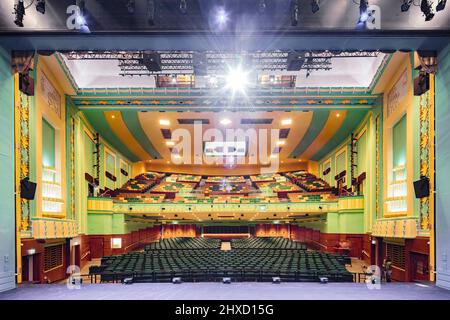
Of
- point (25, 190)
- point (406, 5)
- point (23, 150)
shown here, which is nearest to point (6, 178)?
point (25, 190)

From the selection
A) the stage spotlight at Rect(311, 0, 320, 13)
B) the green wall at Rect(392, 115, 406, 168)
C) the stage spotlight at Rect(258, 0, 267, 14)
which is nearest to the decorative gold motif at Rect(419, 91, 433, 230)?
the green wall at Rect(392, 115, 406, 168)

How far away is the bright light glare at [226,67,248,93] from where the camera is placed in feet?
44.6

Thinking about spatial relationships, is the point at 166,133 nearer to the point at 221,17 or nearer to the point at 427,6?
the point at 221,17

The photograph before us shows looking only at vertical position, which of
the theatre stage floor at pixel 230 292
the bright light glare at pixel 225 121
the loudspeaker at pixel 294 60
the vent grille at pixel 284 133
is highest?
the loudspeaker at pixel 294 60

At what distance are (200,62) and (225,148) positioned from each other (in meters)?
12.3

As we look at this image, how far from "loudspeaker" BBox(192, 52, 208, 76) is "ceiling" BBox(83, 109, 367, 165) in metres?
5.54

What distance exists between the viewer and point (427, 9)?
20.5ft

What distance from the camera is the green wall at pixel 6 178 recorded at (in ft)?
25.1

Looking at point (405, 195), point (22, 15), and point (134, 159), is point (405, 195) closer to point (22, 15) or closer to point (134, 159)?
point (22, 15)

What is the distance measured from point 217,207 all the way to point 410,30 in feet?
59.1

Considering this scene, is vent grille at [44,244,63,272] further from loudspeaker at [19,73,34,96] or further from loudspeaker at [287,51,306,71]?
loudspeaker at [287,51,306,71]

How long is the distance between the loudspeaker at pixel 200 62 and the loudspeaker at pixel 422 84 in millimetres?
6548

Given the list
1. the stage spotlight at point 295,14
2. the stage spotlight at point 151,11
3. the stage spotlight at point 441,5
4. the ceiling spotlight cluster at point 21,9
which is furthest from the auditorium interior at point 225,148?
the stage spotlight at point 441,5

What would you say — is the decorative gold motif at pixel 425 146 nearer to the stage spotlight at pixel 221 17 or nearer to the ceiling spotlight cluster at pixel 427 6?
the ceiling spotlight cluster at pixel 427 6
